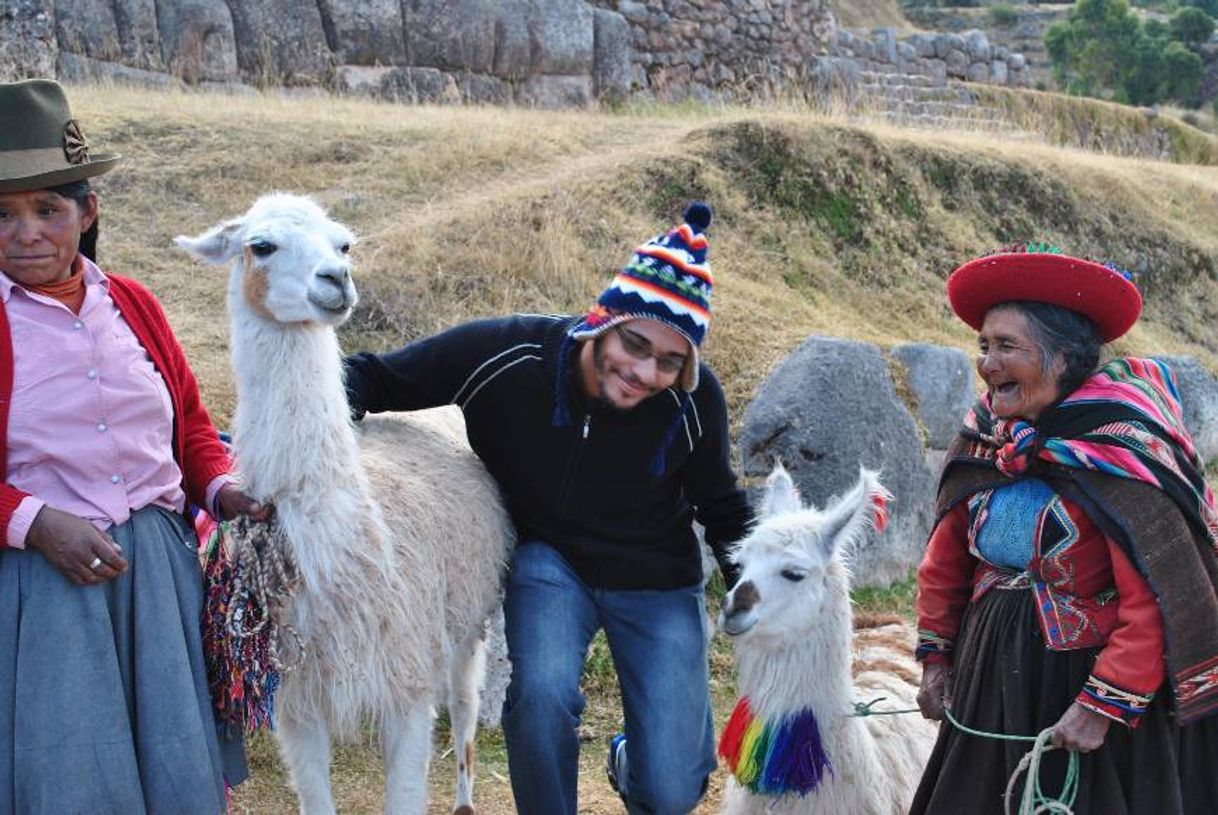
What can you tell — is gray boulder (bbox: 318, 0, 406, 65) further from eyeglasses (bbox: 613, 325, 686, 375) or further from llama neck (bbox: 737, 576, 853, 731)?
llama neck (bbox: 737, 576, 853, 731)

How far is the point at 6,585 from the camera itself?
2.20m

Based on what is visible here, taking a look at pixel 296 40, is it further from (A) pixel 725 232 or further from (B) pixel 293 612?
(B) pixel 293 612

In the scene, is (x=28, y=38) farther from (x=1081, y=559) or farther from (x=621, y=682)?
(x=1081, y=559)

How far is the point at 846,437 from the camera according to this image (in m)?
5.14

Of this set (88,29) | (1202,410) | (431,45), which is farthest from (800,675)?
(431,45)

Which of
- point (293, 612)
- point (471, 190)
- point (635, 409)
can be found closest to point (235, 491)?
point (293, 612)

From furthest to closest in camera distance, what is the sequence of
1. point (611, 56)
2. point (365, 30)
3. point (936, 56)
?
point (936, 56) < point (611, 56) < point (365, 30)

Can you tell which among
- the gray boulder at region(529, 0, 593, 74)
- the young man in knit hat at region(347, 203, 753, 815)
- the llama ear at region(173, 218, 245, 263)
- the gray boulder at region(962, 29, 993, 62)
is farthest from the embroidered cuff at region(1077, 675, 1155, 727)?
the gray boulder at region(962, 29, 993, 62)

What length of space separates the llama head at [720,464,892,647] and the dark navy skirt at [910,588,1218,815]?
1.20 feet

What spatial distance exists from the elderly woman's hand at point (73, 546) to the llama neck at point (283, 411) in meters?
0.50

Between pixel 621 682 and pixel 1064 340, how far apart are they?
4.69 feet

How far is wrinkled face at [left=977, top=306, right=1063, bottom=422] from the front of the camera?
2.44 meters

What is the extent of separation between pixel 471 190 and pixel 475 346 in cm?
426

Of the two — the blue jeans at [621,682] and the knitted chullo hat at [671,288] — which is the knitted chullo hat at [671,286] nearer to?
the knitted chullo hat at [671,288]
